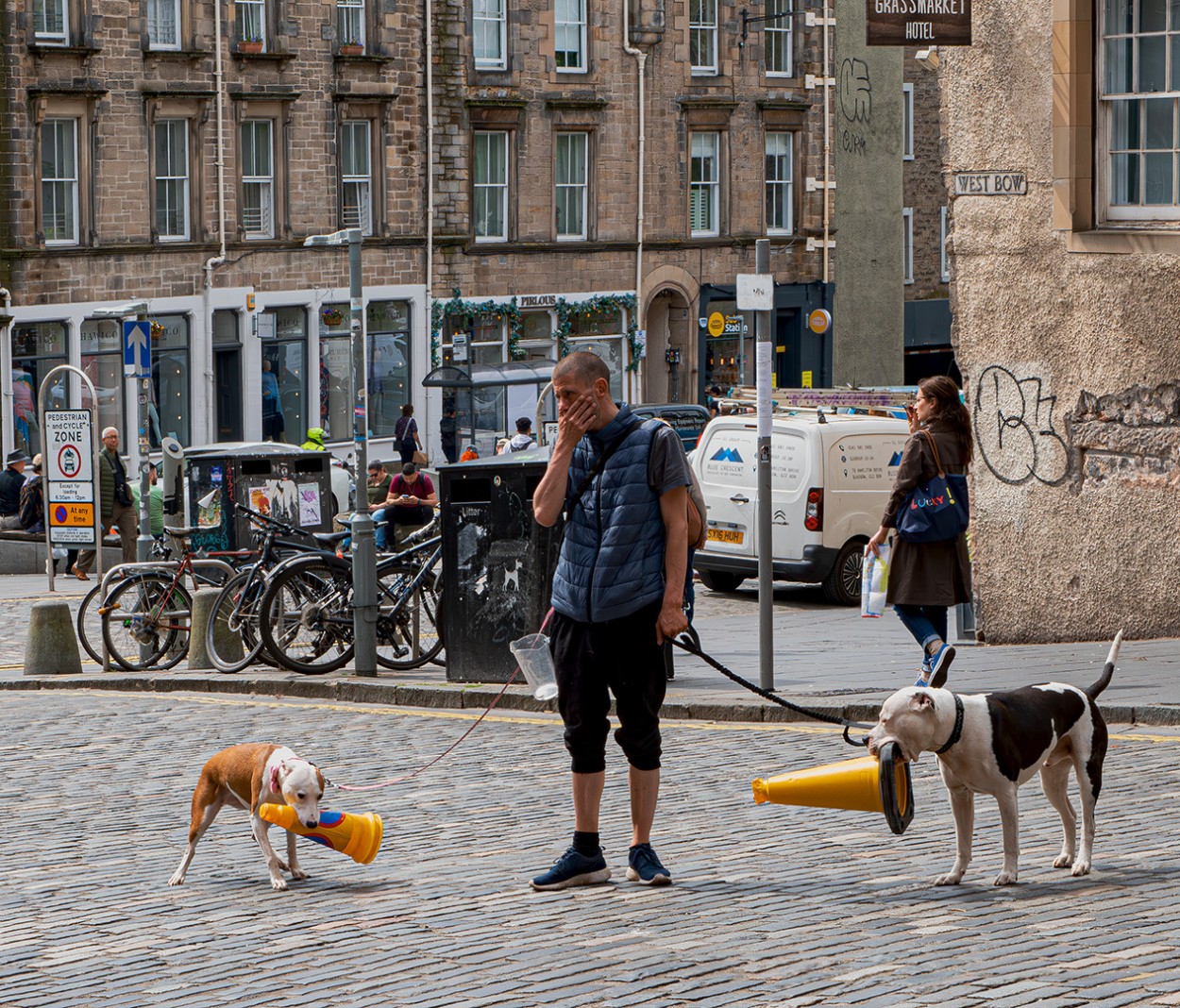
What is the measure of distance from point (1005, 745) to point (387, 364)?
36.9 m

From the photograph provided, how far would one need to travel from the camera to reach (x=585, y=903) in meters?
7.39

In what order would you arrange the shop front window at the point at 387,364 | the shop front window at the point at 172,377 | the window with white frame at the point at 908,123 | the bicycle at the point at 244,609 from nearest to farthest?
the bicycle at the point at 244,609
the shop front window at the point at 172,377
the shop front window at the point at 387,364
the window with white frame at the point at 908,123

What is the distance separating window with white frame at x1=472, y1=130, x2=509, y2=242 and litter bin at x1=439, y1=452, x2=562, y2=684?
31381 mm

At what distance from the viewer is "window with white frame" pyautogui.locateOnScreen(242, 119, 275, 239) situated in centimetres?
4088

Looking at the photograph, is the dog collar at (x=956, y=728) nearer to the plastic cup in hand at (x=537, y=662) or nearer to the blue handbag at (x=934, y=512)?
the plastic cup in hand at (x=537, y=662)

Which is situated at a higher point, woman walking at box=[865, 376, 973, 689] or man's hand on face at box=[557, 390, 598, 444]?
man's hand on face at box=[557, 390, 598, 444]

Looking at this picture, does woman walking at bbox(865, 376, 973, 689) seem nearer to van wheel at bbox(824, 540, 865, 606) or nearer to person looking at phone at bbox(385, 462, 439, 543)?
person looking at phone at bbox(385, 462, 439, 543)

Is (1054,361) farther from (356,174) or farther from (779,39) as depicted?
(779,39)

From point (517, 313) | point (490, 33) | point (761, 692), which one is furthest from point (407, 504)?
point (490, 33)

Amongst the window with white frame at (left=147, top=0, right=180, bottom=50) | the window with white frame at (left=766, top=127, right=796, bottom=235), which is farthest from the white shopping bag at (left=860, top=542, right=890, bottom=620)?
the window with white frame at (left=766, top=127, right=796, bottom=235)

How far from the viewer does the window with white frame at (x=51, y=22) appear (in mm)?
37125

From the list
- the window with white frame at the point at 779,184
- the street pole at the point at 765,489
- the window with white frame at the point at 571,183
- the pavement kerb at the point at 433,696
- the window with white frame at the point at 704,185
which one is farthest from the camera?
the window with white frame at the point at 779,184

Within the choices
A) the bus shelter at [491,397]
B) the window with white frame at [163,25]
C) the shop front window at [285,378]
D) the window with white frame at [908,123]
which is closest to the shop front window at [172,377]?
the shop front window at [285,378]

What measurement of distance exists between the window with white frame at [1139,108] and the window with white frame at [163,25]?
27.2 metres
